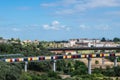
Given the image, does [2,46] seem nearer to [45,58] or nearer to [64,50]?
[45,58]

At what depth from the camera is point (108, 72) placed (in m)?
86.1

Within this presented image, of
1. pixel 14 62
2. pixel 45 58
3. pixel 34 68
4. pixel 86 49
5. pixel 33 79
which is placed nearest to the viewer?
pixel 33 79

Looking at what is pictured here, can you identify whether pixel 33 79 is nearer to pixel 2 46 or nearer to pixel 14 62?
pixel 14 62

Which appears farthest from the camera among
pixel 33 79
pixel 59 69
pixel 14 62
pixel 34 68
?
pixel 59 69

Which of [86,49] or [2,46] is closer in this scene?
[2,46]

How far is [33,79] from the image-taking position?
59312 millimetres

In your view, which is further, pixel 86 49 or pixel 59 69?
pixel 86 49

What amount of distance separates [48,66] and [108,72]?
14.4 m

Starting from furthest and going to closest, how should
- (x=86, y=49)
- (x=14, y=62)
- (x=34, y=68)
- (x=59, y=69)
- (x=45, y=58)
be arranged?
(x=86, y=49), (x=59, y=69), (x=34, y=68), (x=45, y=58), (x=14, y=62)

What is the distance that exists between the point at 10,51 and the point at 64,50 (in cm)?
6475

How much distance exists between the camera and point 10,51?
108688 mm

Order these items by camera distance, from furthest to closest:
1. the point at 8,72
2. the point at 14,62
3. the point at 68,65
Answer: the point at 68,65 → the point at 14,62 → the point at 8,72

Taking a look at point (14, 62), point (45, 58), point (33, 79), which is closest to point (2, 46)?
point (45, 58)

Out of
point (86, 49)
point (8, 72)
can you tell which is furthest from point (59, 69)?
point (86, 49)
